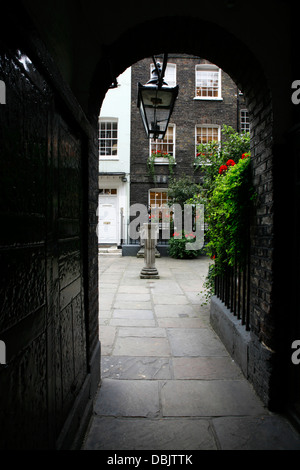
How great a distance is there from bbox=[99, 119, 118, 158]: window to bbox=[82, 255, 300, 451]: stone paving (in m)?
10.9

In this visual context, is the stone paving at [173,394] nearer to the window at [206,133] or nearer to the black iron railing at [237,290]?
the black iron railing at [237,290]

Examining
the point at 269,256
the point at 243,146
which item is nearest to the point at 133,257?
the point at 243,146

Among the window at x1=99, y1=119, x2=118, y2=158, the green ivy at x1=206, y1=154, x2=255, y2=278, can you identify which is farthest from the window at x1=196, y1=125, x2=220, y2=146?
the green ivy at x1=206, y1=154, x2=255, y2=278

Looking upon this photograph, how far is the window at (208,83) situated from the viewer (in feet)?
45.0

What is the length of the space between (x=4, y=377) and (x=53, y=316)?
0.50m

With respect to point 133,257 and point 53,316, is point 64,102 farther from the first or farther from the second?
point 133,257

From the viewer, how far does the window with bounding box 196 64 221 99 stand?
1371 cm

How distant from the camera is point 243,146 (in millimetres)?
→ 4980

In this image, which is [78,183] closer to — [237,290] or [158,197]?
[237,290]

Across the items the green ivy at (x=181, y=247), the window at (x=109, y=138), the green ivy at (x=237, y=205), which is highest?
the window at (x=109, y=138)

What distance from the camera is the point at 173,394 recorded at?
2.35 m

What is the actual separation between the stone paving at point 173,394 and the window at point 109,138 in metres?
10.9

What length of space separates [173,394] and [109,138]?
1329 centimetres

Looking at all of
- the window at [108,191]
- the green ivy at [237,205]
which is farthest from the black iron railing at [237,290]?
the window at [108,191]
